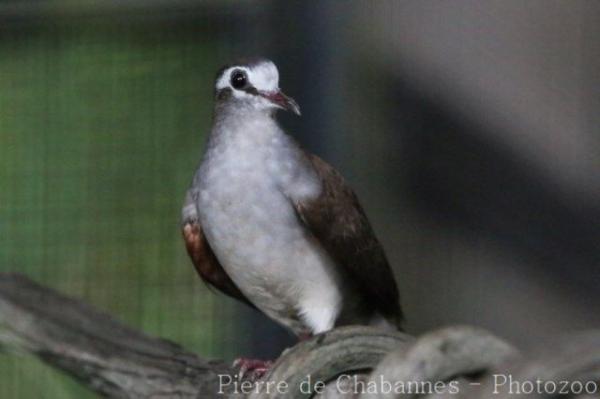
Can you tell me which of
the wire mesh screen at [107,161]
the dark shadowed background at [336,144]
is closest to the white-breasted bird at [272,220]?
the dark shadowed background at [336,144]

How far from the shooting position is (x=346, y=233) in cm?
216

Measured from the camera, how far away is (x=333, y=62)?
2.84 metres

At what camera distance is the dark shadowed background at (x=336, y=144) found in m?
2.82

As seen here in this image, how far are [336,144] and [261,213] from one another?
2.65 ft

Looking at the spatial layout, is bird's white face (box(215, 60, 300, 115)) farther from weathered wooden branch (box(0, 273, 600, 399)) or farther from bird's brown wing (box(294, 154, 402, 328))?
weathered wooden branch (box(0, 273, 600, 399))

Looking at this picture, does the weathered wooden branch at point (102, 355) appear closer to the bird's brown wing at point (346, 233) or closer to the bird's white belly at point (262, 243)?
the bird's white belly at point (262, 243)

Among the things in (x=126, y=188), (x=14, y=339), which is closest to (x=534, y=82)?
(x=126, y=188)

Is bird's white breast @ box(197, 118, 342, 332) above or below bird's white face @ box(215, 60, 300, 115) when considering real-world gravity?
below

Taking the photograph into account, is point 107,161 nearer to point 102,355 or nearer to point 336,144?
point 336,144

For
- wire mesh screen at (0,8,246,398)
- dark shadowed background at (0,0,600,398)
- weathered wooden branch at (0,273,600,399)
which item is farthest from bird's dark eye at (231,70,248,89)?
wire mesh screen at (0,8,246,398)

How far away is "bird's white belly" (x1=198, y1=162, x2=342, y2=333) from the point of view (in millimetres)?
2076

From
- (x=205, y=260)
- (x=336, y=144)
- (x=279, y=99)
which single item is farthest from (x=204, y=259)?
(x=336, y=144)

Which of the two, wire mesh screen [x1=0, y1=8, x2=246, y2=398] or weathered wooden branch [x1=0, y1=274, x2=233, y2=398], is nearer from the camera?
weathered wooden branch [x1=0, y1=274, x2=233, y2=398]

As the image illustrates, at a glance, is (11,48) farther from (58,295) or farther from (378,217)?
(58,295)
